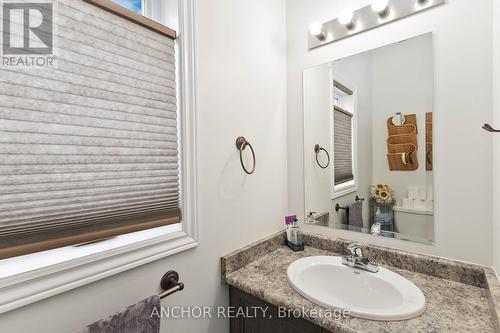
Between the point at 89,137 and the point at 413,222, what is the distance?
143 cm

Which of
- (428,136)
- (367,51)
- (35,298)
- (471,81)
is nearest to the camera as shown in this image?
(35,298)

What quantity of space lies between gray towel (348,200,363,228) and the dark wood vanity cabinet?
637 millimetres

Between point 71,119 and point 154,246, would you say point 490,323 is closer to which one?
point 154,246

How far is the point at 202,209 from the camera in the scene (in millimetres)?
1057

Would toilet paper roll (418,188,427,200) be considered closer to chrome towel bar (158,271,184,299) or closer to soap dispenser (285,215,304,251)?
soap dispenser (285,215,304,251)

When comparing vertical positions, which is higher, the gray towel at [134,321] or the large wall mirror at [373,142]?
the large wall mirror at [373,142]

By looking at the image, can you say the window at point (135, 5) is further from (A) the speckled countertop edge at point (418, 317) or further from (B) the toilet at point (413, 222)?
(B) the toilet at point (413, 222)

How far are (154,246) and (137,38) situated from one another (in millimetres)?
792

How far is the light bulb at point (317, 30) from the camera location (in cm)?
135

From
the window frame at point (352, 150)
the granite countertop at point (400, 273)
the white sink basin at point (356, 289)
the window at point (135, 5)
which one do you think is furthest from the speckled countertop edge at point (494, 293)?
the window at point (135, 5)

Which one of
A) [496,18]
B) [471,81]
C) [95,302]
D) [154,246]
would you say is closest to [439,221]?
[471,81]

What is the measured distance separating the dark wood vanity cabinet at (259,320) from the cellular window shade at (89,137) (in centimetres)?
50

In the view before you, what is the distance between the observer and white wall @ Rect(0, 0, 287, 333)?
2.57 ft

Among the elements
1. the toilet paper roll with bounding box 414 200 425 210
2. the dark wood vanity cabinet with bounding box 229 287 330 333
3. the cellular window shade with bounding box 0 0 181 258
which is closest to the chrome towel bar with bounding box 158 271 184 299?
the cellular window shade with bounding box 0 0 181 258
